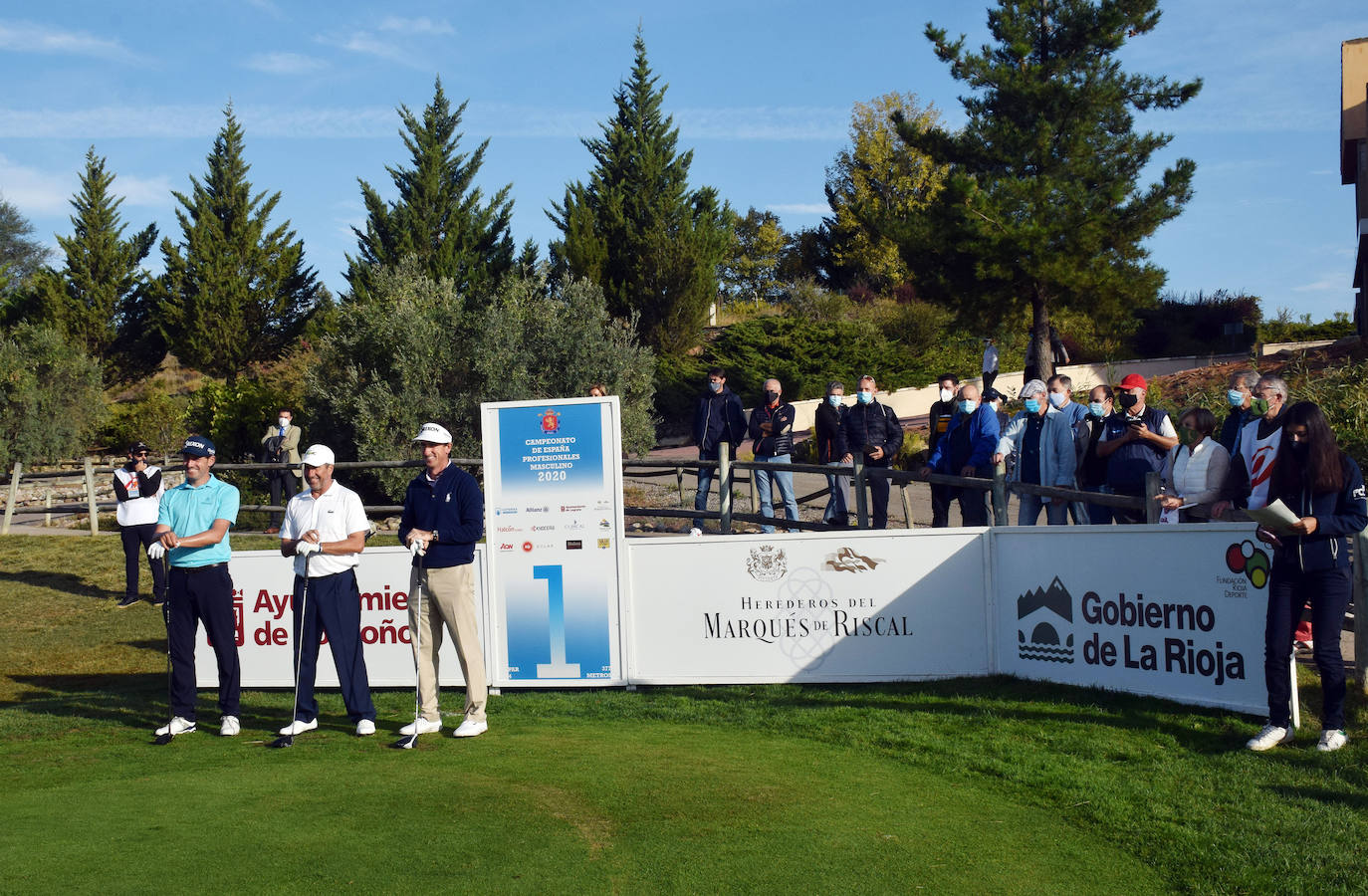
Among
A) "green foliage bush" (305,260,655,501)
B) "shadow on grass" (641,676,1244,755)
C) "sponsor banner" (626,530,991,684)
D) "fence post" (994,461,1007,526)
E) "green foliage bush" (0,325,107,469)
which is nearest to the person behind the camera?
"shadow on grass" (641,676,1244,755)

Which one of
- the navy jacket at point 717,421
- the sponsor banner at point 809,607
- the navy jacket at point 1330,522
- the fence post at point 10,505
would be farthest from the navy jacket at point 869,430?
the fence post at point 10,505

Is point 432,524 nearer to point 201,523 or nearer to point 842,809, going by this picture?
point 201,523

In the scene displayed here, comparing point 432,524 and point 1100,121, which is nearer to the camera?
point 432,524

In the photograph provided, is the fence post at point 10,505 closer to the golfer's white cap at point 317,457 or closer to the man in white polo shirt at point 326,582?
the man in white polo shirt at point 326,582

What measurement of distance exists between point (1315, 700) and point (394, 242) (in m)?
37.2

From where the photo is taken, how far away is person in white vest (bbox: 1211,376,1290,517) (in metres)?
6.79

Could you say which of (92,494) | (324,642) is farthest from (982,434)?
(92,494)

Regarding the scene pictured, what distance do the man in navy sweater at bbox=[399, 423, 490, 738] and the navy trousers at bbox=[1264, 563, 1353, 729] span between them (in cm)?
485

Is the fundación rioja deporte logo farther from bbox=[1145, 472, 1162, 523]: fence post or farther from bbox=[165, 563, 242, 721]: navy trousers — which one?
bbox=[165, 563, 242, 721]: navy trousers

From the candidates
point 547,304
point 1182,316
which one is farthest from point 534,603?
point 1182,316

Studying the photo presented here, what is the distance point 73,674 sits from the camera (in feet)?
35.0

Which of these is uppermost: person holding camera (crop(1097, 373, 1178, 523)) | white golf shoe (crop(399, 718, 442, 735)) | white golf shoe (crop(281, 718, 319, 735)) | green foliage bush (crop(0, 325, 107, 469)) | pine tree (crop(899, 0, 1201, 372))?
pine tree (crop(899, 0, 1201, 372))

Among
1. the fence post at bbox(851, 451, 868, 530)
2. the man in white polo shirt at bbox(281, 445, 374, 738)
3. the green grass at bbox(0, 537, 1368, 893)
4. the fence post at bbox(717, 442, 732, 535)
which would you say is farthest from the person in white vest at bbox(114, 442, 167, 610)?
the fence post at bbox(851, 451, 868, 530)

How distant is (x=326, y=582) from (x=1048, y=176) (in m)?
26.3
